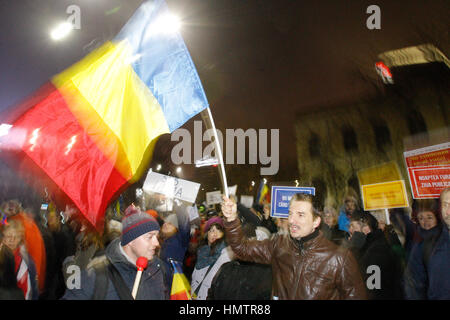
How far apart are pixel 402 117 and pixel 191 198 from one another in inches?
398

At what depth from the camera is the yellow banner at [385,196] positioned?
514 cm

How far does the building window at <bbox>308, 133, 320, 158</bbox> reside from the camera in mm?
21095

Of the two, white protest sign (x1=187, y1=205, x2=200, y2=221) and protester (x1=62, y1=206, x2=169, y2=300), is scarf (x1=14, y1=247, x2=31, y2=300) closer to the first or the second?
protester (x1=62, y1=206, x2=169, y2=300)

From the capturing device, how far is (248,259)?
315 centimetres

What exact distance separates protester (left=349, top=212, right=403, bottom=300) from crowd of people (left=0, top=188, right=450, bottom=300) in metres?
0.01

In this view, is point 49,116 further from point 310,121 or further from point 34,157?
point 310,121

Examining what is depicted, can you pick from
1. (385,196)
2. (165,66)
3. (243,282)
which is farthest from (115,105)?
(385,196)

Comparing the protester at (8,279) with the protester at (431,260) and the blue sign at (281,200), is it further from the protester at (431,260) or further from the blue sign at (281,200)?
the protester at (431,260)

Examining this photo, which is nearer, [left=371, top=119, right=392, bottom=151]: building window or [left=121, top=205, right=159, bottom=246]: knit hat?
[left=121, top=205, right=159, bottom=246]: knit hat

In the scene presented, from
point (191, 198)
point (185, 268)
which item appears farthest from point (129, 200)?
point (185, 268)

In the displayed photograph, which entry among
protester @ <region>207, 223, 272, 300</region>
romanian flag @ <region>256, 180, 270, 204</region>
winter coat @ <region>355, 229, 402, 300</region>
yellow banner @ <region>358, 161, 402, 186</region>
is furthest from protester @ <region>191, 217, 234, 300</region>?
romanian flag @ <region>256, 180, 270, 204</region>

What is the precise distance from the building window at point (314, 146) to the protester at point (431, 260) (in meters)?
17.3

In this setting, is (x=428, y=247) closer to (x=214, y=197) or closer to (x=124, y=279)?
(x=124, y=279)

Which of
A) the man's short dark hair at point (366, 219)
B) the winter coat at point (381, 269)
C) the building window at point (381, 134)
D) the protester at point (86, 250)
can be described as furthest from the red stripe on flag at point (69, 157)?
the building window at point (381, 134)
